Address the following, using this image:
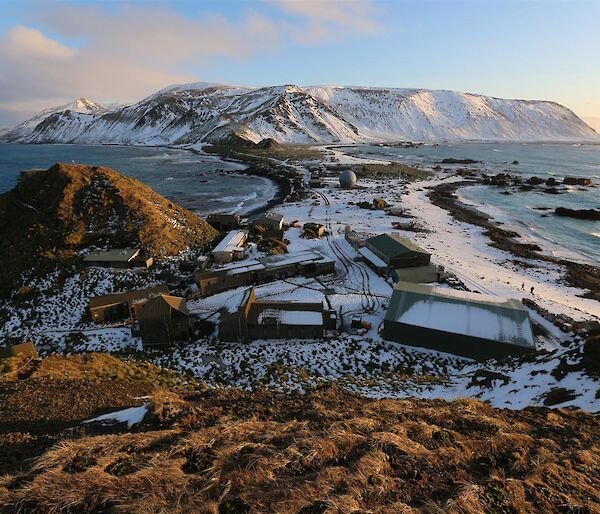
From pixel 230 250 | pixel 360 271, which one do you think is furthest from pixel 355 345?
pixel 230 250

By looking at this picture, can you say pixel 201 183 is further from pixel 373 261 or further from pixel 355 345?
pixel 355 345

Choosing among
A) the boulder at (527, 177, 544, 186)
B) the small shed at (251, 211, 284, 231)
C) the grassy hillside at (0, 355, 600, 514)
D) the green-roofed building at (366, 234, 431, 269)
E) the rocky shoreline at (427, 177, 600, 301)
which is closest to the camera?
the grassy hillside at (0, 355, 600, 514)

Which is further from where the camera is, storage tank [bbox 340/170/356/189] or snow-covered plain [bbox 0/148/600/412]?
storage tank [bbox 340/170/356/189]

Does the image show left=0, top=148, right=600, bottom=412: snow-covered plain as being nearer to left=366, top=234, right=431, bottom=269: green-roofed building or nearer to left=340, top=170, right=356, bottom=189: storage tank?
left=366, top=234, right=431, bottom=269: green-roofed building

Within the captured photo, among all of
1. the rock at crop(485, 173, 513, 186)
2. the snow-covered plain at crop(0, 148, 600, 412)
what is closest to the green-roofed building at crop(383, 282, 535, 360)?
the snow-covered plain at crop(0, 148, 600, 412)

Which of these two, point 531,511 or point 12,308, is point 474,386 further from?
point 12,308
